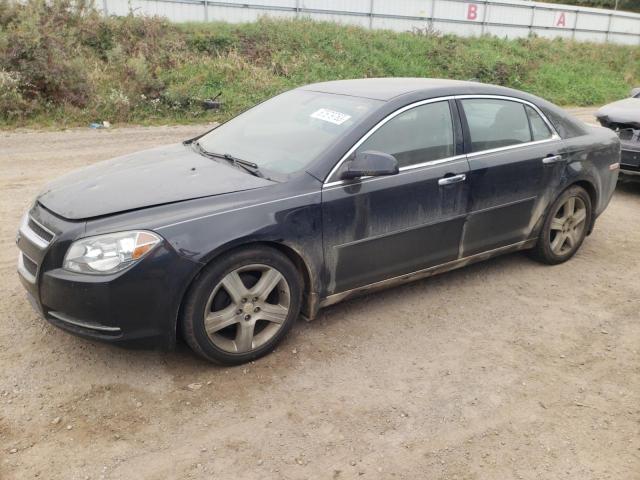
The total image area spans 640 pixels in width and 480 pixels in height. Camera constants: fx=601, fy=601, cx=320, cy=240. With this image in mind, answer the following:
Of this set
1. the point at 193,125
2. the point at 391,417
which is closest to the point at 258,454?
the point at 391,417

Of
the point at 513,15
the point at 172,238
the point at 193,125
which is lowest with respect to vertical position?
the point at 193,125

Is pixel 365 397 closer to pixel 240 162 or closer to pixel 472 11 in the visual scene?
pixel 240 162

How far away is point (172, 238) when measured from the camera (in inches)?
127

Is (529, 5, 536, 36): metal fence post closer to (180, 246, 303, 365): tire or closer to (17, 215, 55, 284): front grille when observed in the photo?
(180, 246, 303, 365): tire

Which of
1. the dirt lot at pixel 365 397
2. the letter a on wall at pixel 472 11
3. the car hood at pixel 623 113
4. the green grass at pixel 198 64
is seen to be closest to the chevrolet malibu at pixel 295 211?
the dirt lot at pixel 365 397

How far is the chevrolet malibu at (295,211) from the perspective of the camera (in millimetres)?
3232

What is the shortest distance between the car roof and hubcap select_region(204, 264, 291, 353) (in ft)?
5.05

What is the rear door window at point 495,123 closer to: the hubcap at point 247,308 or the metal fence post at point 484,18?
the hubcap at point 247,308

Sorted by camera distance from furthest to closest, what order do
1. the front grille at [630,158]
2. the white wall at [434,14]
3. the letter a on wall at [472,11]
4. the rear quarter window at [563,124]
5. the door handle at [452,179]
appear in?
the letter a on wall at [472,11] < the white wall at [434,14] < the front grille at [630,158] < the rear quarter window at [563,124] < the door handle at [452,179]

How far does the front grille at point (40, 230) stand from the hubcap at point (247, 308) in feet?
3.10

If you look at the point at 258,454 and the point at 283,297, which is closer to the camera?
the point at 258,454

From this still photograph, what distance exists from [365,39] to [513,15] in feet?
29.1

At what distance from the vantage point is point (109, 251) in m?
3.18

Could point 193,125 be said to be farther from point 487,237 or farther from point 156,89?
point 487,237
